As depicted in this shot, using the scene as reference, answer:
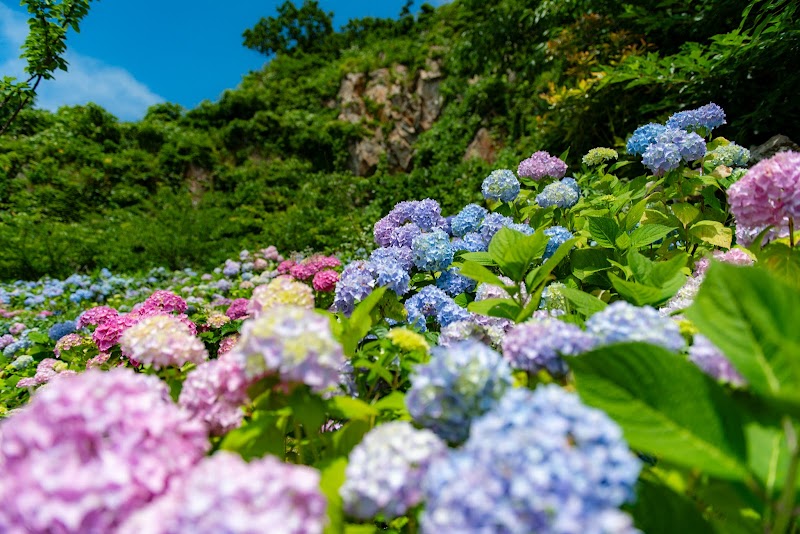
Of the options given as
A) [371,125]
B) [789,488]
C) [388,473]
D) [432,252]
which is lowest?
[789,488]

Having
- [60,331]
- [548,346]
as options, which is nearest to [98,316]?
[60,331]

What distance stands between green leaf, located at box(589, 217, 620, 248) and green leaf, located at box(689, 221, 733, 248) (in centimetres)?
42

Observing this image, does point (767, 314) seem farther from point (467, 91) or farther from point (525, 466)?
point (467, 91)

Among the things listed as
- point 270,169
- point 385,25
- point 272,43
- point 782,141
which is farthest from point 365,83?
point 782,141

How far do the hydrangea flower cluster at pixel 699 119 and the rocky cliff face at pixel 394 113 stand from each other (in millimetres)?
10012

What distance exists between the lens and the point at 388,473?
0.62 metres

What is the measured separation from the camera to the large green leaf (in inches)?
24.4

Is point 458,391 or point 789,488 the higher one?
point 458,391

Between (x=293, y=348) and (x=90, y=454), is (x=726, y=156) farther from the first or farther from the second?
(x=90, y=454)

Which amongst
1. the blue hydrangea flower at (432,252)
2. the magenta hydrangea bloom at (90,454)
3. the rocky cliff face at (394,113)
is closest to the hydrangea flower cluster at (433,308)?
the blue hydrangea flower at (432,252)

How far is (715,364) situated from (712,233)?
4.46ft

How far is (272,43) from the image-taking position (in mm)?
18500

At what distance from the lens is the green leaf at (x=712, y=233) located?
5.92ft

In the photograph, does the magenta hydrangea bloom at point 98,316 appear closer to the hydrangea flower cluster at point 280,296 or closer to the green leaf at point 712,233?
the hydrangea flower cluster at point 280,296
